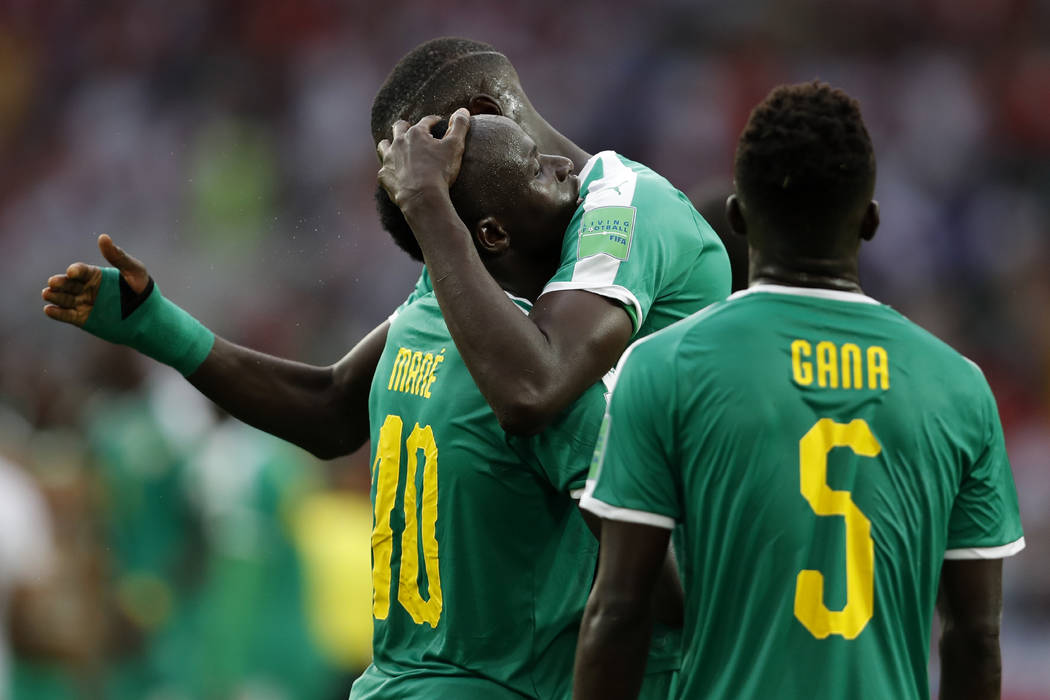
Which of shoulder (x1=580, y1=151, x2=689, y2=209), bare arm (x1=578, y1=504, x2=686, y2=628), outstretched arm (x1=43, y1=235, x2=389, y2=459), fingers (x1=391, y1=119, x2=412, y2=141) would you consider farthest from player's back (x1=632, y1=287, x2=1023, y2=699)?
outstretched arm (x1=43, y1=235, x2=389, y2=459)

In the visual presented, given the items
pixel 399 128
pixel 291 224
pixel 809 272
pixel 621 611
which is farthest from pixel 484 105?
pixel 291 224

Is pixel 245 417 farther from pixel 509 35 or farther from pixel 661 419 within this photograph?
pixel 509 35

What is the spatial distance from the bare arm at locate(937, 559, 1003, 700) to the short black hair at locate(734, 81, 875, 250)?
62 centimetres

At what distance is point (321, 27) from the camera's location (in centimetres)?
1332

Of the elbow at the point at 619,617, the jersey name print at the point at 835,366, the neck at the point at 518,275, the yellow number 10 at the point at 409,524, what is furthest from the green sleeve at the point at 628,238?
the elbow at the point at 619,617

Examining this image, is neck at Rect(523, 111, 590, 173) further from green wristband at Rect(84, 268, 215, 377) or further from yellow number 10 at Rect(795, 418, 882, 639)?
yellow number 10 at Rect(795, 418, 882, 639)

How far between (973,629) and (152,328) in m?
2.21

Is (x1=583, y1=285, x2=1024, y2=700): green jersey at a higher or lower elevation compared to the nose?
lower

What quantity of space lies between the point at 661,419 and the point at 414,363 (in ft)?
3.00

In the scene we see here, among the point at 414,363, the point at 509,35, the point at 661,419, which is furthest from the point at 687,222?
the point at 509,35

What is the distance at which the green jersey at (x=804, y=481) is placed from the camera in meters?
2.36

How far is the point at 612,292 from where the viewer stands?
9.63 feet

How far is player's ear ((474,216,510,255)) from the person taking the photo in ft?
10.1

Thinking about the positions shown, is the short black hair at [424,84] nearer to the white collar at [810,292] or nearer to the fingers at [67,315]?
the fingers at [67,315]
